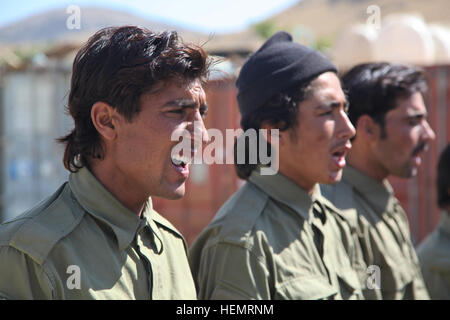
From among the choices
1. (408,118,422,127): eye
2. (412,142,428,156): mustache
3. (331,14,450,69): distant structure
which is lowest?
(412,142,428,156): mustache

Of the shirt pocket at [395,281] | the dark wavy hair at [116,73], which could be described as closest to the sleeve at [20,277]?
the dark wavy hair at [116,73]

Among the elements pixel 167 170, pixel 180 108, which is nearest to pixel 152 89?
pixel 180 108

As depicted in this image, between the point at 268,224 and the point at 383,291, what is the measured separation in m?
0.94

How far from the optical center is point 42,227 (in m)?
1.58

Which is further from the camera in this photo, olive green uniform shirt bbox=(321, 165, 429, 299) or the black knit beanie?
olive green uniform shirt bbox=(321, 165, 429, 299)

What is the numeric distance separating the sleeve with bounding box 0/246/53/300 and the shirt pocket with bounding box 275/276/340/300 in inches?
35.6

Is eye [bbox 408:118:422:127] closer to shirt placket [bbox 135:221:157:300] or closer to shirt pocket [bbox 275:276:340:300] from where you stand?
shirt pocket [bbox 275:276:340:300]

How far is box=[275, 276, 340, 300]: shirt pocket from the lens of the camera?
7.08 ft

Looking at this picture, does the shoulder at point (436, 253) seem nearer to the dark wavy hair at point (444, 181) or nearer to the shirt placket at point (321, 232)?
the dark wavy hair at point (444, 181)

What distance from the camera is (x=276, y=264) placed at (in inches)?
86.9

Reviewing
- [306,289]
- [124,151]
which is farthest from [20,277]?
[306,289]

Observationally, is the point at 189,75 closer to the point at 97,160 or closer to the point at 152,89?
the point at 152,89

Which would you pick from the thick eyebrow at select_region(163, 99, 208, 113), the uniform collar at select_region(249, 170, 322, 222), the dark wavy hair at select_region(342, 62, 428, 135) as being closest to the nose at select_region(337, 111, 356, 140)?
the uniform collar at select_region(249, 170, 322, 222)
